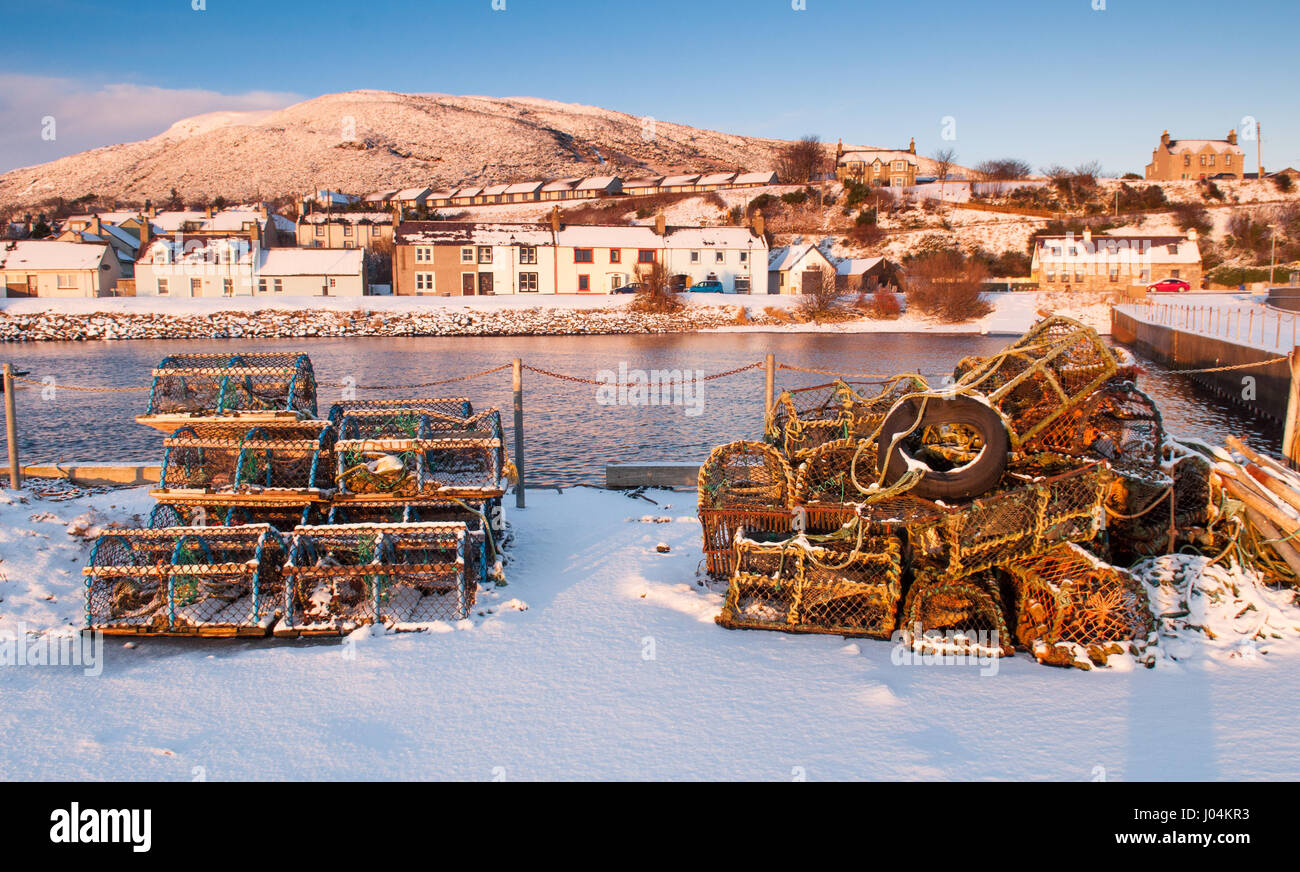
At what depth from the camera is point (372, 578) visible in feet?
21.8

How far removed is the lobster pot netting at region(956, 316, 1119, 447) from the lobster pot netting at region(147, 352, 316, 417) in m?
6.46

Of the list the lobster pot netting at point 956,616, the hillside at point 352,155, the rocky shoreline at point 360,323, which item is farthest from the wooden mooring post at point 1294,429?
the hillside at point 352,155

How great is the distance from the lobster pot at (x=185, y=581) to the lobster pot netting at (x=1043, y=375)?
5.82m

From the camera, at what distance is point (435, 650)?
6.10 metres

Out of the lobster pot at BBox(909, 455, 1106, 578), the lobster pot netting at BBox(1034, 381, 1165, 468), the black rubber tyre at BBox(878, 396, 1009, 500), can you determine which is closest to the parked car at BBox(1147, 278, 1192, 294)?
the lobster pot netting at BBox(1034, 381, 1165, 468)

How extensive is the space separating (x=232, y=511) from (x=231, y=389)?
54.4 inches

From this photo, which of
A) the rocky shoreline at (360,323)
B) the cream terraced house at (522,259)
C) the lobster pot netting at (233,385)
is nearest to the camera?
the lobster pot netting at (233,385)

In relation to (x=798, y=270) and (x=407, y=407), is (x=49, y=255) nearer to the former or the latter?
(x=798, y=270)

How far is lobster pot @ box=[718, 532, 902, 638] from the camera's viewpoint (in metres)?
6.25

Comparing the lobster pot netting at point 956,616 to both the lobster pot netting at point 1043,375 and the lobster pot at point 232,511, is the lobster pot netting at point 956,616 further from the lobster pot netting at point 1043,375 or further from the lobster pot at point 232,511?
the lobster pot at point 232,511

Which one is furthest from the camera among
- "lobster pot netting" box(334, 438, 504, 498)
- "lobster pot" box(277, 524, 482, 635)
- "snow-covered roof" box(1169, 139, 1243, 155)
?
"snow-covered roof" box(1169, 139, 1243, 155)

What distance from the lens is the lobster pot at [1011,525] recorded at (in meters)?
5.98

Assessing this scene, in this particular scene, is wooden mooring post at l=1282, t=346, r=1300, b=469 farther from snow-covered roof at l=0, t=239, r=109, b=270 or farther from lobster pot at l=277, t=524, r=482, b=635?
snow-covered roof at l=0, t=239, r=109, b=270

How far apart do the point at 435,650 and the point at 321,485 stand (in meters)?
2.41
